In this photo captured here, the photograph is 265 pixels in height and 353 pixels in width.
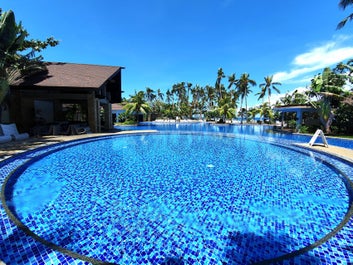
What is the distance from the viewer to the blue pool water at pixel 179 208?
2.94 metres

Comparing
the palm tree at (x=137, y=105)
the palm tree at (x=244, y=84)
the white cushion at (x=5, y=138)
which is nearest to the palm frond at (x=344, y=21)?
the palm tree at (x=244, y=84)

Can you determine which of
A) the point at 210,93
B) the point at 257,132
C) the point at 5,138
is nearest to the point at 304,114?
the point at 257,132

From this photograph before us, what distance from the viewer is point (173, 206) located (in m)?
4.37

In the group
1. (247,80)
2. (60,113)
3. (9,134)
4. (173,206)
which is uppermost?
(247,80)

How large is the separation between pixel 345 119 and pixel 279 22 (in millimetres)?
11538

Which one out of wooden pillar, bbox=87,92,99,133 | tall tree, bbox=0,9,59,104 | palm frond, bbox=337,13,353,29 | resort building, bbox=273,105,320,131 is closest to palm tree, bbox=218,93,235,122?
resort building, bbox=273,105,320,131

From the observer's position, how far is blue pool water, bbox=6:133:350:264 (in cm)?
294

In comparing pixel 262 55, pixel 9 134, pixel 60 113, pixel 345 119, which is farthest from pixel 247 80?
pixel 9 134

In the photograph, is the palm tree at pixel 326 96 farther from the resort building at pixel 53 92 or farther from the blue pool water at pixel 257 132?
the resort building at pixel 53 92

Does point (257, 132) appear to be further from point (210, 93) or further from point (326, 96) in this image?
point (210, 93)

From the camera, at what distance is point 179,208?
168 inches

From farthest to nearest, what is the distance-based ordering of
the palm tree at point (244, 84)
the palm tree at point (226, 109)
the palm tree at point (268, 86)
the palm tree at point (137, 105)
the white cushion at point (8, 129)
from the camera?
the palm tree at point (268, 86)
the palm tree at point (244, 84)
the palm tree at point (226, 109)
the palm tree at point (137, 105)
the white cushion at point (8, 129)

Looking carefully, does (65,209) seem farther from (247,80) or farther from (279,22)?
(247,80)

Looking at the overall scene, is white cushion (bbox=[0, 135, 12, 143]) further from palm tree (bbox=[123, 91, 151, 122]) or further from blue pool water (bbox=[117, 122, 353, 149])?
palm tree (bbox=[123, 91, 151, 122])
